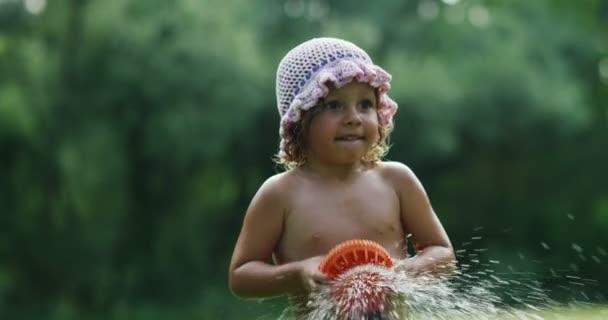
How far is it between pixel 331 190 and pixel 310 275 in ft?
1.11

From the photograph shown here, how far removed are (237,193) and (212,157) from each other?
50cm

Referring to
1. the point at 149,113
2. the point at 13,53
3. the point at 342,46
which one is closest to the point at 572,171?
the point at 149,113

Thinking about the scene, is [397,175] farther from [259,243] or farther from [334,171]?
[259,243]

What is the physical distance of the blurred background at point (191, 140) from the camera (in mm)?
12391

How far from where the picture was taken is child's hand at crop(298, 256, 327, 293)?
2709 millimetres

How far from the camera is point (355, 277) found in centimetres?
268

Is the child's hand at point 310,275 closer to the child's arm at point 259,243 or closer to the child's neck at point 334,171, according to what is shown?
the child's arm at point 259,243

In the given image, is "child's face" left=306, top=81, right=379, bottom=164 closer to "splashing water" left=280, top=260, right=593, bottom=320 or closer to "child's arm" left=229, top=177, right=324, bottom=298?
"child's arm" left=229, top=177, right=324, bottom=298

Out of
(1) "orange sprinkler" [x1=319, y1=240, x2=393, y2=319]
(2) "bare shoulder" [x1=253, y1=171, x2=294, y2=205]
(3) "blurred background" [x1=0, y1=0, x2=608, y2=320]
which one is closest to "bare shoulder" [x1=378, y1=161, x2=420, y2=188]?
(2) "bare shoulder" [x1=253, y1=171, x2=294, y2=205]

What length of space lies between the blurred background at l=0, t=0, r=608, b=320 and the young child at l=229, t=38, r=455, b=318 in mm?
8422

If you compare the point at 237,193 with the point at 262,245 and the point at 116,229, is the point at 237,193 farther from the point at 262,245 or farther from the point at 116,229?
the point at 262,245

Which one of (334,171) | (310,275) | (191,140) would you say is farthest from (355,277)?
(191,140)

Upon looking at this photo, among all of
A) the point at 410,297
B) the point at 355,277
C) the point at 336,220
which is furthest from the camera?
the point at 336,220

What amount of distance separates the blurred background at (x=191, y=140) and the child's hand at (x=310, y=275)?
866 cm
